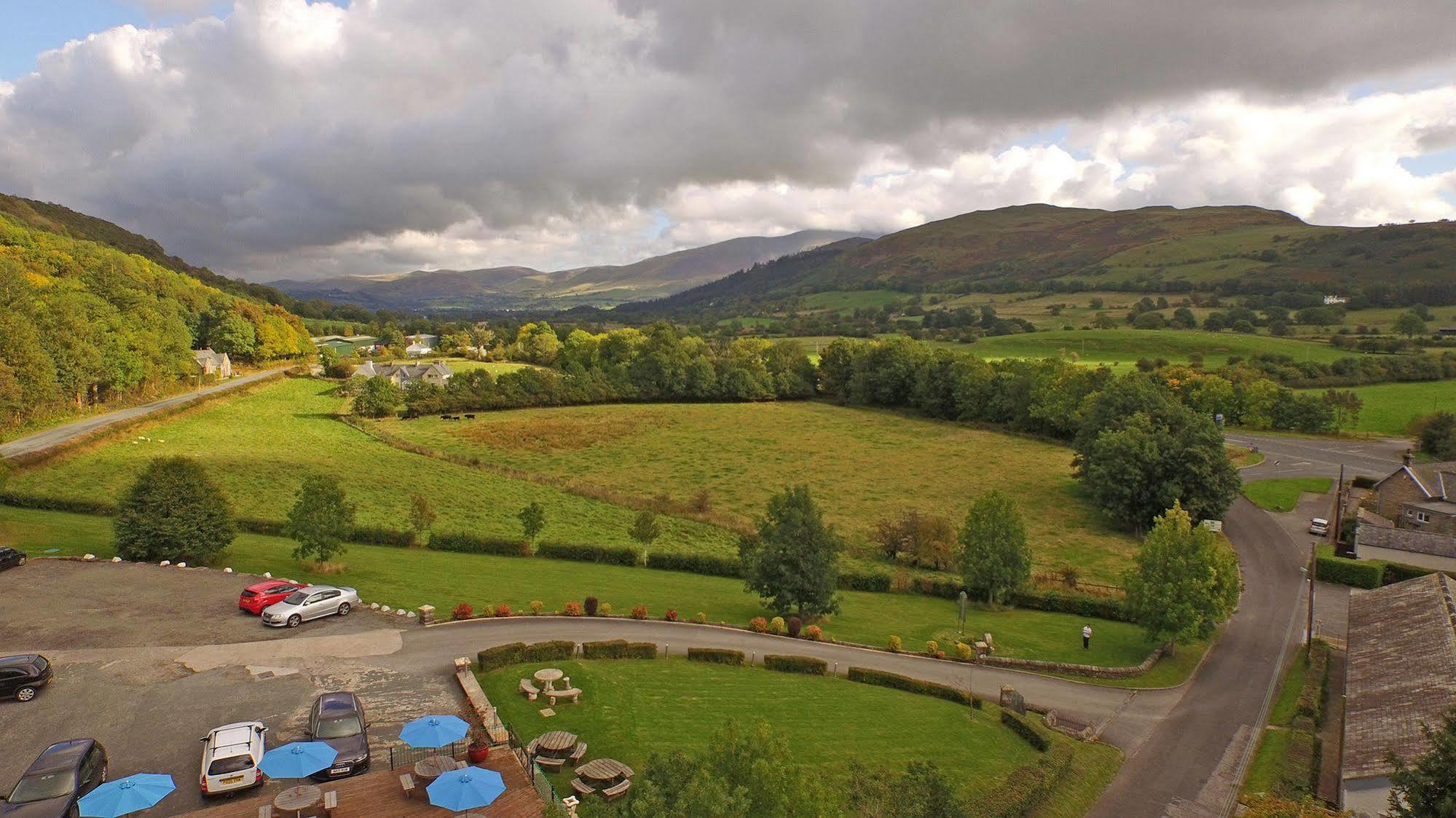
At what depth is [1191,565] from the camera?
3180cm

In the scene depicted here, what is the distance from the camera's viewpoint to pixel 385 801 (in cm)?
1631

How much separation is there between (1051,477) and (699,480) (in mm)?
34292

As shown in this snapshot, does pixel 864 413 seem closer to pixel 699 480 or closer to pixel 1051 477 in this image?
pixel 1051 477

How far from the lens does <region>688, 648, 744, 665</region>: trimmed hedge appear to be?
26953 millimetres

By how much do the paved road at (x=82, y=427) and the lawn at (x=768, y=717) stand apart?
38.5 m

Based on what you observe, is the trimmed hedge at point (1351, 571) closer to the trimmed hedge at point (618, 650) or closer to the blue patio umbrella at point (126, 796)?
the trimmed hedge at point (618, 650)

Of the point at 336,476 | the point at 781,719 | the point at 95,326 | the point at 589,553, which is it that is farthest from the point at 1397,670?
the point at 95,326

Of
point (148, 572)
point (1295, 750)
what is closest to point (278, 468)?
point (148, 572)

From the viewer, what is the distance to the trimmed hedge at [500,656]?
78.0ft

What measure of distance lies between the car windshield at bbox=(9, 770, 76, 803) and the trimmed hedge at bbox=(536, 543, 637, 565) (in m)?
26.4

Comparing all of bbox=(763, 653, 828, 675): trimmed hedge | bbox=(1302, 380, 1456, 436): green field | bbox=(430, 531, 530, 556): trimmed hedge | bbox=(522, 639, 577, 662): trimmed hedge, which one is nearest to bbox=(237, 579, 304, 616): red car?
bbox=(522, 639, 577, 662): trimmed hedge

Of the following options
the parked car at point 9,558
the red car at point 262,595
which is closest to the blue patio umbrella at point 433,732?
the red car at point 262,595

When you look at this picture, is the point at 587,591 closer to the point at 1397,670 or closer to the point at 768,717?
the point at 768,717

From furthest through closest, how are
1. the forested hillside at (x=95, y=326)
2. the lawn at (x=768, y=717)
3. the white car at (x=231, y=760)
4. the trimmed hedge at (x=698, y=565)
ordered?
the forested hillside at (x=95, y=326)
the trimmed hedge at (x=698, y=565)
the lawn at (x=768, y=717)
the white car at (x=231, y=760)
